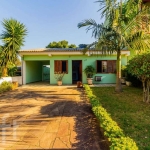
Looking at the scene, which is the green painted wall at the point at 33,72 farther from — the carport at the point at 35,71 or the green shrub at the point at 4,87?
the green shrub at the point at 4,87

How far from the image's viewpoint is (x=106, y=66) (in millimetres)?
16391

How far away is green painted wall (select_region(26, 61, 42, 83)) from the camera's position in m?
17.7

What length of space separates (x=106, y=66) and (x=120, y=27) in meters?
6.68

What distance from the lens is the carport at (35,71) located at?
676 inches

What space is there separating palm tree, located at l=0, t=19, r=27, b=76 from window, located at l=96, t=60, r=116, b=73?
8.76 metres

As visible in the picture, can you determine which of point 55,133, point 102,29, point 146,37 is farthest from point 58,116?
point 146,37

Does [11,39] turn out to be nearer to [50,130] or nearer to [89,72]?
[89,72]

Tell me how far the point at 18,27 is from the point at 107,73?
10.7 m

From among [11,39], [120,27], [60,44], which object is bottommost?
[120,27]

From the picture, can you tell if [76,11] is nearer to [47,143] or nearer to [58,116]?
[58,116]

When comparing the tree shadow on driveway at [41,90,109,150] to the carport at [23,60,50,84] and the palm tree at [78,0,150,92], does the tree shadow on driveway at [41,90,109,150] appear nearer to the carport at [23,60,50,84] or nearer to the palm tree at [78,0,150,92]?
the palm tree at [78,0,150,92]

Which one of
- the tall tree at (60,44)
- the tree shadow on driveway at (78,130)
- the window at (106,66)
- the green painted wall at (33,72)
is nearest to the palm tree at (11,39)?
the green painted wall at (33,72)

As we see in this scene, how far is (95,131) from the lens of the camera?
4.42m

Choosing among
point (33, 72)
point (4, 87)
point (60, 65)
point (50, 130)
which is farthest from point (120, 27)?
point (33, 72)
